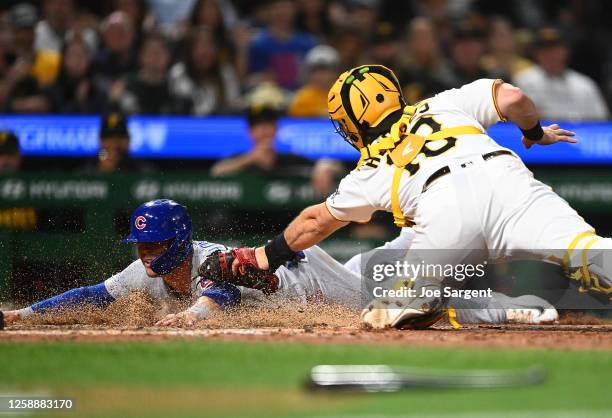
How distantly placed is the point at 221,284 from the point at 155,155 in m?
4.79

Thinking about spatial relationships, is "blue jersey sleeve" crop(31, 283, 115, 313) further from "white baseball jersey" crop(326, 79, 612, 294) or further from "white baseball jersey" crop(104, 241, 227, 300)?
"white baseball jersey" crop(326, 79, 612, 294)

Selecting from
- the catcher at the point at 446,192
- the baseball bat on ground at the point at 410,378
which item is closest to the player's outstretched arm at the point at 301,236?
the catcher at the point at 446,192

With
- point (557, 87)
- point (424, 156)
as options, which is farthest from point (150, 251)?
point (557, 87)

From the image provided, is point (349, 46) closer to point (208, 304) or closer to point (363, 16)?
point (363, 16)

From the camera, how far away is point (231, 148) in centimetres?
1219

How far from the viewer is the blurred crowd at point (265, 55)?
12.9 m

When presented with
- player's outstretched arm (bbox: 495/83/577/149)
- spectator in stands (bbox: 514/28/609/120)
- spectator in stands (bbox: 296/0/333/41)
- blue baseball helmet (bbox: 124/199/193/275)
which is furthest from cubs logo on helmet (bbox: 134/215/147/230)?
spectator in stands (bbox: 296/0/333/41)

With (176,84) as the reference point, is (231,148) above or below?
below

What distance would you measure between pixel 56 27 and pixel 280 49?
3025mm

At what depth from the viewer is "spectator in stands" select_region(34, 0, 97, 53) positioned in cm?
1395

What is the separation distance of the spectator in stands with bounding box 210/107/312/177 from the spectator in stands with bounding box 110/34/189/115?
4.30 ft

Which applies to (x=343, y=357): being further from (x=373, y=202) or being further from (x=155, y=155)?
(x=155, y=155)

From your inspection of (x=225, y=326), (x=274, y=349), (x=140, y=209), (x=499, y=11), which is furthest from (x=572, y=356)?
(x=499, y=11)

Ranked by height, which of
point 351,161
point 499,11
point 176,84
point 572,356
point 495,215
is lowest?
point 572,356
